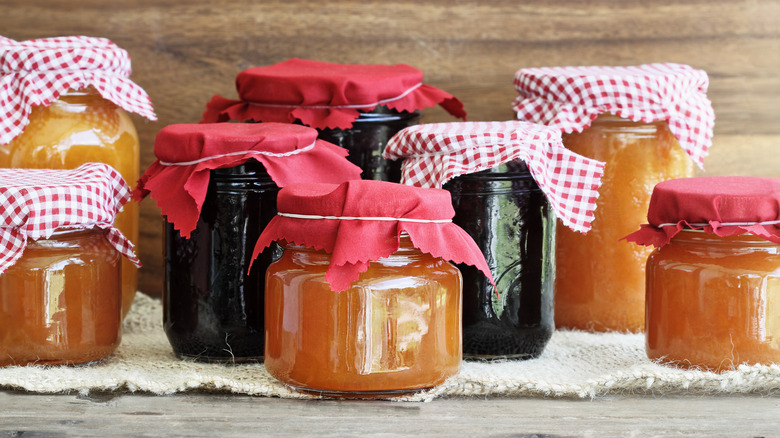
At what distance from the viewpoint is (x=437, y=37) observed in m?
1.37

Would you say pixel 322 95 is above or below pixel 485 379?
above

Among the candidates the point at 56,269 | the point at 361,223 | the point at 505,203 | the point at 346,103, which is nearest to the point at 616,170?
the point at 505,203

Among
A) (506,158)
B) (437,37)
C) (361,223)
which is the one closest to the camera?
(361,223)

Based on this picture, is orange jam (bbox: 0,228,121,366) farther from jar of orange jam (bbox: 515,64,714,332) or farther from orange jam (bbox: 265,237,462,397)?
jar of orange jam (bbox: 515,64,714,332)

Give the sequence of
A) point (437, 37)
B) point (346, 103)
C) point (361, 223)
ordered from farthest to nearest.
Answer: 1. point (437, 37)
2. point (346, 103)
3. point (361, 223)

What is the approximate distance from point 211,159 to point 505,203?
31 centimetres

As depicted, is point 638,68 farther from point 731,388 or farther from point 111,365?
point 111,365

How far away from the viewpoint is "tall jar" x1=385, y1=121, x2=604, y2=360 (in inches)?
38.1

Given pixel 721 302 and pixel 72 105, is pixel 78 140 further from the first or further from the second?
pixel 721 302

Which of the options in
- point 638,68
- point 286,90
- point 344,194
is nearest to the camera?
point 344,194

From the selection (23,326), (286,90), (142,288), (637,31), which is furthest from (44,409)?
(637,31)

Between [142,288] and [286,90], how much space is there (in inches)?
18.5

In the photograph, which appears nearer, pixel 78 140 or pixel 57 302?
pixel 57 302

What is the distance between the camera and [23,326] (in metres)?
0.96
